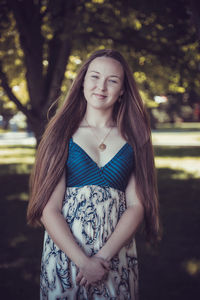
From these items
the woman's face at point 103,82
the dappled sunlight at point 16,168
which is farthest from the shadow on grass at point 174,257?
the dappled sunlight at point 16,168

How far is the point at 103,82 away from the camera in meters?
2.20

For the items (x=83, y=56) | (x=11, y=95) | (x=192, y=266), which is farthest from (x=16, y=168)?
(x=192, y=266)

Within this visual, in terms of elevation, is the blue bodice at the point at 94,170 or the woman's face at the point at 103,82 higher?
the woman's face at the point at 103,82

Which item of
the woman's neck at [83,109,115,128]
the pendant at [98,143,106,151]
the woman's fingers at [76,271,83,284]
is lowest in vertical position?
the woman's fingers at [76,271,83,284]

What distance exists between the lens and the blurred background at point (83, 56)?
14.5 ft

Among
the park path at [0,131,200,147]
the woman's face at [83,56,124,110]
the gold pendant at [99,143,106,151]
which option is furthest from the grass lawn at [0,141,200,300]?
the park path at [0,131,200,147]

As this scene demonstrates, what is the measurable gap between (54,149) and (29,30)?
20.2 ft

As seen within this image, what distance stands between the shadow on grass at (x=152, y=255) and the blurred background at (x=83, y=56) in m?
0.01

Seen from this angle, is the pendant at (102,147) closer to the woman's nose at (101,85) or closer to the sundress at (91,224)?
the sundress at (91,224)

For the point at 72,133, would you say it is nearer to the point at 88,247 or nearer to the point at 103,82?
the point at 103,82

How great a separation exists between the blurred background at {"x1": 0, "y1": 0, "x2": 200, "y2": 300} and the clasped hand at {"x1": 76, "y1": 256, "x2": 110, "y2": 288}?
1.77 metres

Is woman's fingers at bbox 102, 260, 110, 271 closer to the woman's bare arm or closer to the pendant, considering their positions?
the woman's bare arm

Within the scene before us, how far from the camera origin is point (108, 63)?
2.22 meters

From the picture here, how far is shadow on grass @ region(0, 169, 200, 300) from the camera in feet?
13.4
